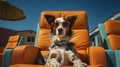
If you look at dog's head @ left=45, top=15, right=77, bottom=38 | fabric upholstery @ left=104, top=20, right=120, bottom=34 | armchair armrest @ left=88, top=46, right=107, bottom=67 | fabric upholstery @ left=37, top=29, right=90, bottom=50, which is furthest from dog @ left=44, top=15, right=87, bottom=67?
fabric upholstery @ left=104, top=20, right=120, bottom=34

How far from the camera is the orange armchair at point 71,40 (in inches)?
76.1

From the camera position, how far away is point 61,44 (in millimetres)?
2197

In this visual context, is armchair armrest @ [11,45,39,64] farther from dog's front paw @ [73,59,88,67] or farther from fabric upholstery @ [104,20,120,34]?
fabric upholstery @ [104,20,120,34]

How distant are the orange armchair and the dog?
0.66ft

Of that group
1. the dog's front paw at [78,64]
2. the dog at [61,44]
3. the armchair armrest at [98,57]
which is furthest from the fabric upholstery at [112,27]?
the dog's front paw at [78,64]

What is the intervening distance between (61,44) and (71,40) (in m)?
0.51

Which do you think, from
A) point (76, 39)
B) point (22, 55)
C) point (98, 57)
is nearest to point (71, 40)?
point (76, 39)

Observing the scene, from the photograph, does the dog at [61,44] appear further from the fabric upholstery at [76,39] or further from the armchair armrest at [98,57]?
the fabric upholstery at [76,39]

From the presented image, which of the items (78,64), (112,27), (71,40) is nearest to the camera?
(78,64)

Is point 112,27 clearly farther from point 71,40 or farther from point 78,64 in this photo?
point 78,64

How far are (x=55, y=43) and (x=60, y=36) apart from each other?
118mm

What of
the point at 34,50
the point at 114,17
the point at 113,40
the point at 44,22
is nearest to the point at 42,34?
the point at 44,22

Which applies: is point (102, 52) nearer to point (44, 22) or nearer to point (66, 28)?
point (66, 28)

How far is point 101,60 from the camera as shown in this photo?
1.89m
